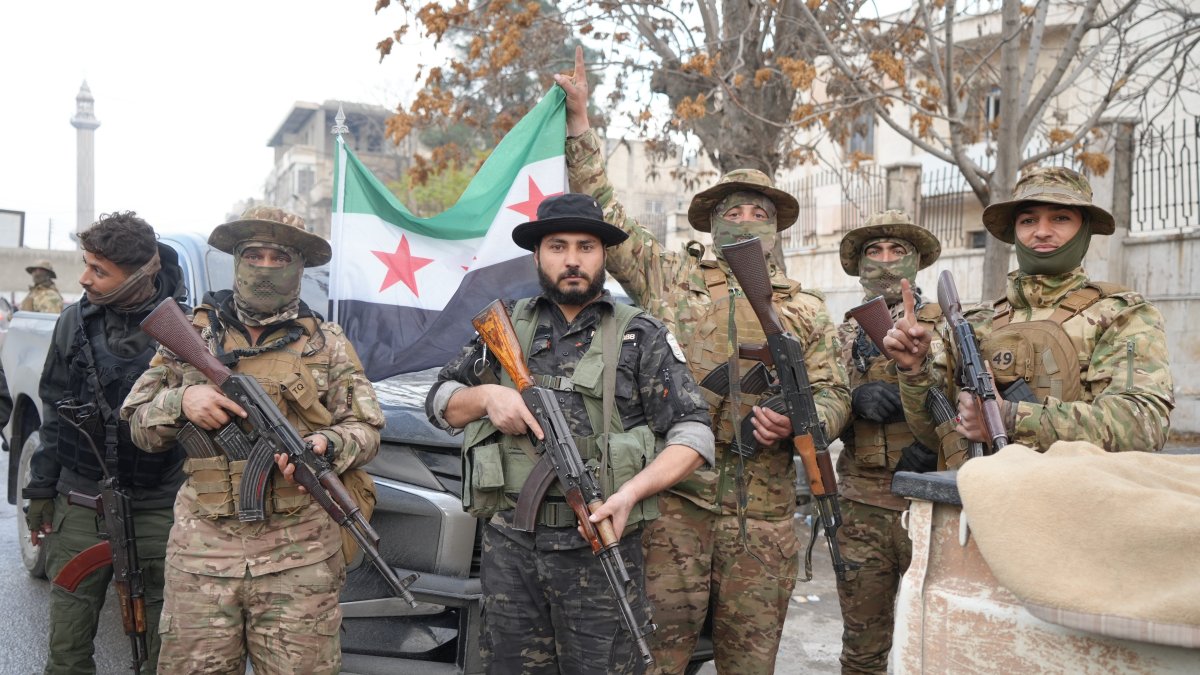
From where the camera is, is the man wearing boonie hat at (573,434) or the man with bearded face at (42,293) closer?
the man wearing boonie hat at (573,434)

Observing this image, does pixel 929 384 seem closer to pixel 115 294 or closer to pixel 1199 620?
pixel 1199 620

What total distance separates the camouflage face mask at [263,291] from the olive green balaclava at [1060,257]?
2.60 metres

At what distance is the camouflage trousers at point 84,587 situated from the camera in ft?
11.9

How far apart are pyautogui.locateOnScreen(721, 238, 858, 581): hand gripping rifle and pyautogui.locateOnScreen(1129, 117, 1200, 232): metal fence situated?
26.0 feet

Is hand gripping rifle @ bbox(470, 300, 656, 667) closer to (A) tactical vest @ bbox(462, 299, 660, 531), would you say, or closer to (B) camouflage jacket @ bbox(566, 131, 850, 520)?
(A) tactical vest @ bbox(462, 299, 660, 531)

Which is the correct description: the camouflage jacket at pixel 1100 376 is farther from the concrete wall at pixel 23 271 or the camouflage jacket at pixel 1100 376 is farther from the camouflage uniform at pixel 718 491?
the concrete wall at pixel 23 271

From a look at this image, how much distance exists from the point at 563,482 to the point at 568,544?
0.21 metres

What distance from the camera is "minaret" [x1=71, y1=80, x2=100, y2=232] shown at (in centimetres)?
3206

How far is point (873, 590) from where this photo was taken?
12.6 feet

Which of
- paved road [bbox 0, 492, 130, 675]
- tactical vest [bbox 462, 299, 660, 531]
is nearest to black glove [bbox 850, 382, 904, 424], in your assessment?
tactical vest [bbox 462, 299, 660, 531]

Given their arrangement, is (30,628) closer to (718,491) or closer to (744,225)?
(718,491)

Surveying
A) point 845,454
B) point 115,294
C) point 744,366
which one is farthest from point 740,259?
point 115,294

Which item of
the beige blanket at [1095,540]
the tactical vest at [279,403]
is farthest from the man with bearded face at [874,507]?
the tactical vest at [279,403]

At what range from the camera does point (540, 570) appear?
2.86 metres
